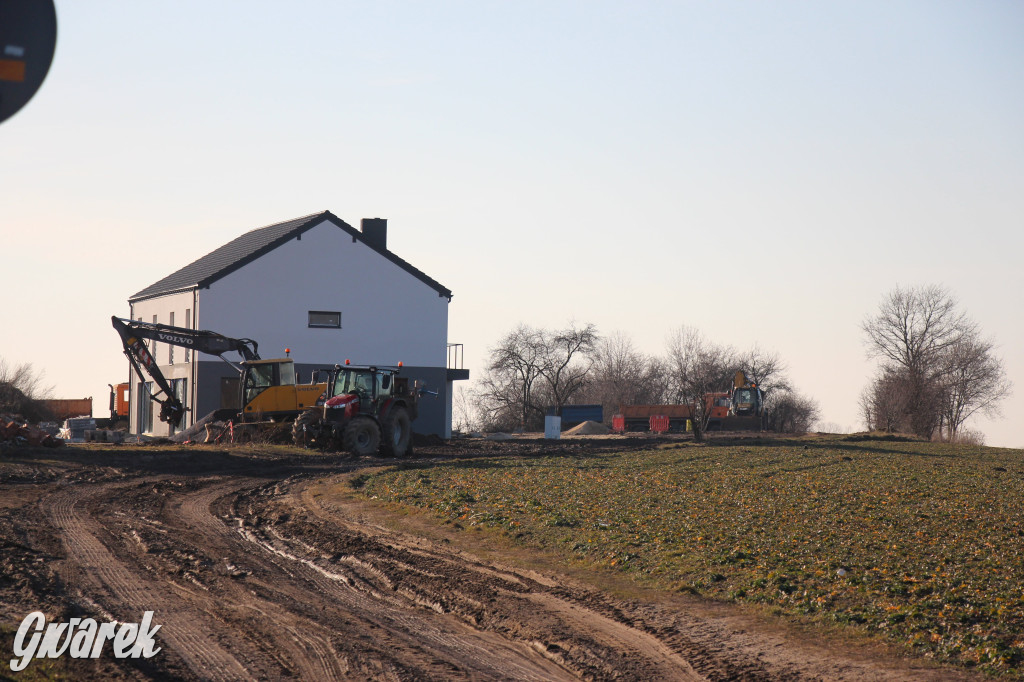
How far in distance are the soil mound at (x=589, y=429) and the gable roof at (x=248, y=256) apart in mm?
16014

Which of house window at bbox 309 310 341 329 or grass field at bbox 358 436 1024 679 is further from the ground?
house window at bbox 309 310 341 329

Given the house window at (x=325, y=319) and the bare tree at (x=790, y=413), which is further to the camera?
the bare tree at (x=790, y=413)

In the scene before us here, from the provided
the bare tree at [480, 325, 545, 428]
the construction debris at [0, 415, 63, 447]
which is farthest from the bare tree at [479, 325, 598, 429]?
the construction debris at [0, 415, 63, 447]

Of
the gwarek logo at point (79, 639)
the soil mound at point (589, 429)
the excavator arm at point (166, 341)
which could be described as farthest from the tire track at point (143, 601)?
the soil mound at point (589, 429)

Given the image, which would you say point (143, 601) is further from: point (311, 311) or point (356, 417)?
point (311, 311)

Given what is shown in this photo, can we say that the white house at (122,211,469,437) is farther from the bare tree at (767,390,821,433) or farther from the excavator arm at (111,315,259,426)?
the bare tree at (767,390,821,433)

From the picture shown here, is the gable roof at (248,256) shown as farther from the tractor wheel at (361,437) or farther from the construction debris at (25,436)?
the tractor wheel at (361,437)

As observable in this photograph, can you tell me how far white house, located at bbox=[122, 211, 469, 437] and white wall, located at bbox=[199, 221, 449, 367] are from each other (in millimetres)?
47

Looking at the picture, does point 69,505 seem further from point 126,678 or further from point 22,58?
point 22,58

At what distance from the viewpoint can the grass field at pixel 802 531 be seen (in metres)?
9.70

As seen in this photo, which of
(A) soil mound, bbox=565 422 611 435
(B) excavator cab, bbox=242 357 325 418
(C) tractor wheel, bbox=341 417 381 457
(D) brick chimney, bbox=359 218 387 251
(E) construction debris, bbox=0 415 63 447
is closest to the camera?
(E) construction debris, bbox=0 415 63 447

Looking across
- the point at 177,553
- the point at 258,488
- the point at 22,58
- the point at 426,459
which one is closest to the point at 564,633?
the point at 177,553

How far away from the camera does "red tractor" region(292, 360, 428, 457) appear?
105 ft

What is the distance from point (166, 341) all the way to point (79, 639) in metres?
29.9
